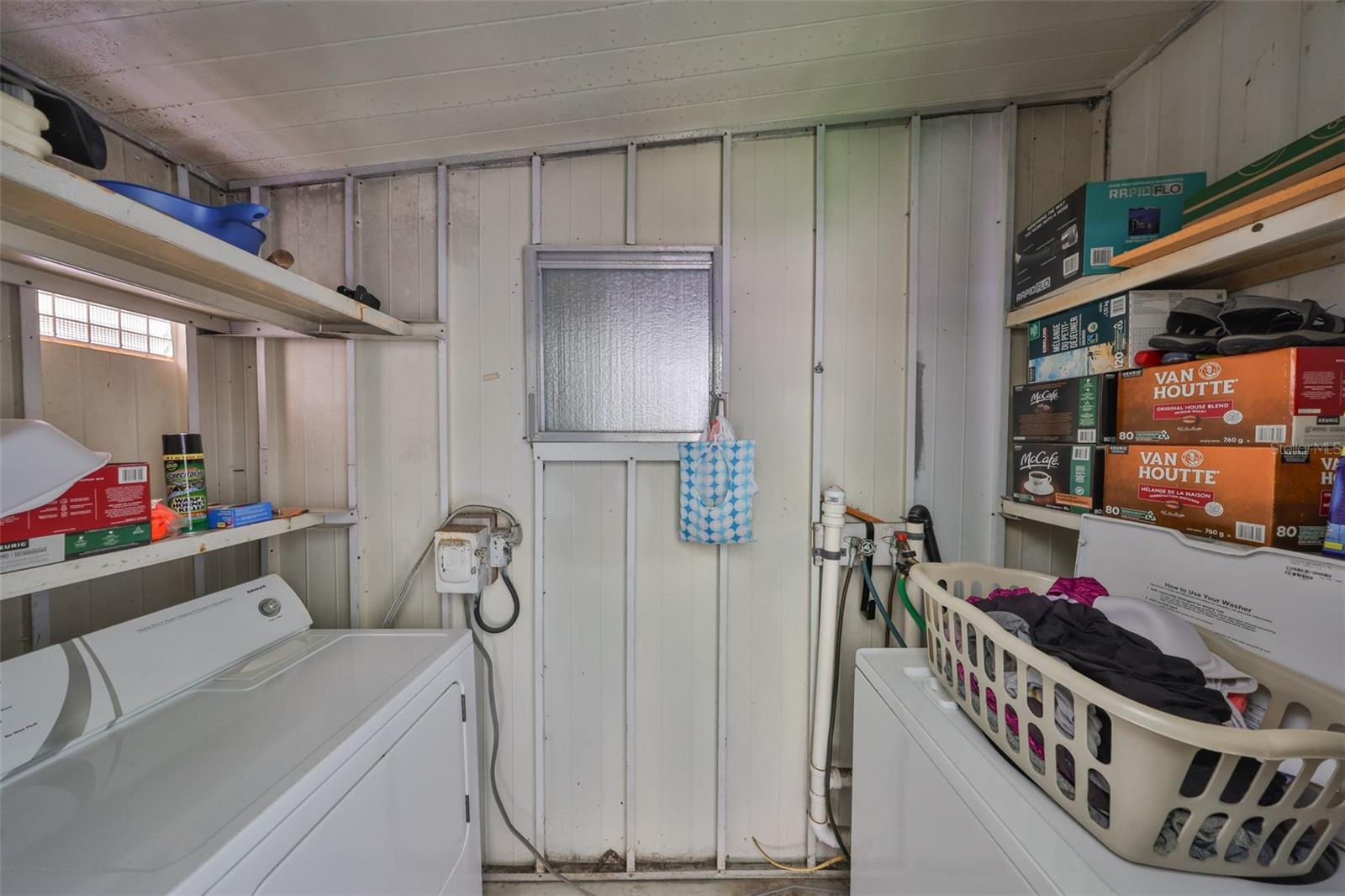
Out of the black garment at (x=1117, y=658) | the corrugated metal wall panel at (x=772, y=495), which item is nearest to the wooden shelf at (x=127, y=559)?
the corrugated metal wall panel at (x=772, y=495)

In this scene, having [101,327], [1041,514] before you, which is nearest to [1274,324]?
[1041,514]

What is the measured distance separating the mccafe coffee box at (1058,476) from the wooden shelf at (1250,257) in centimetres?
37

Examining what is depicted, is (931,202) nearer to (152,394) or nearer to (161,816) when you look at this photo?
(161,816)

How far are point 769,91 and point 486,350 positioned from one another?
113 cm

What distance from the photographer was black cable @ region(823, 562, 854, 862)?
1337 mm

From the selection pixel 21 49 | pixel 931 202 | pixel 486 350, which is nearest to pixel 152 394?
pixel 21 49

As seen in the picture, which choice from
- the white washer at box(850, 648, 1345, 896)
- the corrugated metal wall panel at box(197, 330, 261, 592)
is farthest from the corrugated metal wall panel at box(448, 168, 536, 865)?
the white washer at box(850, 648, 1345, 896)

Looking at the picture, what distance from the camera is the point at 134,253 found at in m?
0.81

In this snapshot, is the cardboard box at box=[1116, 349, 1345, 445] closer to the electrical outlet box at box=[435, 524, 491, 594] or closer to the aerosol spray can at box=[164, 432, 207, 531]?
the electrical outlet box at box=[435, 524, 491, 594]

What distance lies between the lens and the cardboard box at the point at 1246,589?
0.63 meters

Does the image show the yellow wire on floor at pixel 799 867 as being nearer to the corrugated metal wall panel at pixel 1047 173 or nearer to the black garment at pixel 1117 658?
the corrugated metal wall panel at pixel 1047 173

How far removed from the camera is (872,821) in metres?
0.92

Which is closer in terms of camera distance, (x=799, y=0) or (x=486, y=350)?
(x=799, y=0)

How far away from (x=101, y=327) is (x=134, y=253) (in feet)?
1.35
